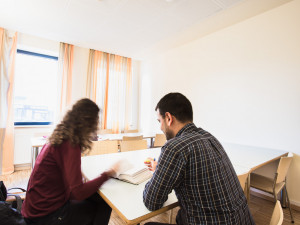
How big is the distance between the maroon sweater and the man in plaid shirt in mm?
405

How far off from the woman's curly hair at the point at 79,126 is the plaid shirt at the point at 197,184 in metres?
0.50

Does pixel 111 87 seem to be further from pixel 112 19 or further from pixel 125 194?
pixel 125 194

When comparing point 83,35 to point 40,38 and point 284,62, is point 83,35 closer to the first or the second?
point 40,38

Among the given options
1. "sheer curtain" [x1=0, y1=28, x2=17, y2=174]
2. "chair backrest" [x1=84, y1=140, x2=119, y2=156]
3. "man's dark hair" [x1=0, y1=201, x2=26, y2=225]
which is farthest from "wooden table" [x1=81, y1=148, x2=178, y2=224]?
"sheer curtain" [x1=0, y1=28, x2=17, y2=174]

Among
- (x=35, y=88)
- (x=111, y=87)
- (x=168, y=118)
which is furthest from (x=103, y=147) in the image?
(x=35, y=88)

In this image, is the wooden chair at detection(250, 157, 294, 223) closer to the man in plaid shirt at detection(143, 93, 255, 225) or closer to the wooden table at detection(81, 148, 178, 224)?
the man in plaid shirt at detection(143, 93, 255, 225)

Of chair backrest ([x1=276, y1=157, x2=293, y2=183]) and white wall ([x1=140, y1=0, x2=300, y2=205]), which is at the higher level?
white wall ([x1=140, y1=0, x2=300, y2=205])

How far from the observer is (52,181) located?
3.24ft

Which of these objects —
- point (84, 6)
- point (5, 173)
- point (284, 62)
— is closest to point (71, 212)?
point (84, 6)

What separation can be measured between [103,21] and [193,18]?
1595 millimetres

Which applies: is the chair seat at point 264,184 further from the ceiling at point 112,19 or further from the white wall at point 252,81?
the ceiling at point 112,19

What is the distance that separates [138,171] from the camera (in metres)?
1.27

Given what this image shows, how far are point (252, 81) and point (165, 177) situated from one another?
9.14ft

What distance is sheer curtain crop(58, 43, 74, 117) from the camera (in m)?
4.03
